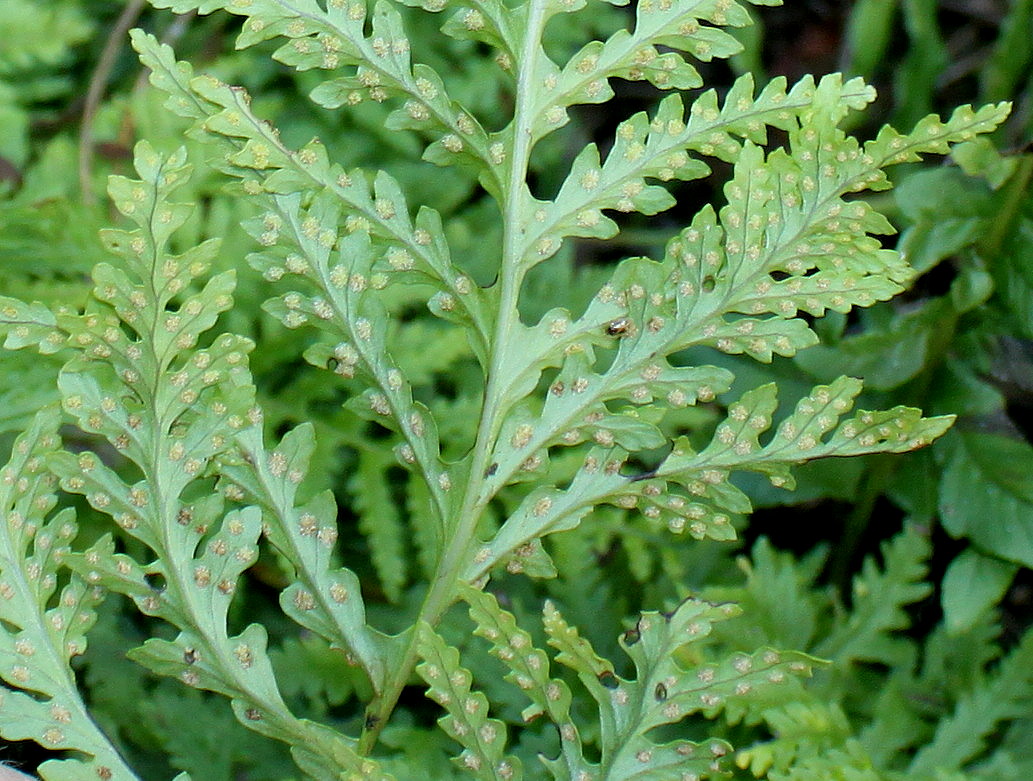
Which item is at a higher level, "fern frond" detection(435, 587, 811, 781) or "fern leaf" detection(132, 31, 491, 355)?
"fern leaf" detection(132, 31, 491, 355)

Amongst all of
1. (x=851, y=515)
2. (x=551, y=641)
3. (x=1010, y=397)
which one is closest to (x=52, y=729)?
(x=551, y=641)

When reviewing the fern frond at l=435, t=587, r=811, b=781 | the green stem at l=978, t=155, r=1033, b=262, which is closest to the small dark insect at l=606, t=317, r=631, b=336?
the fern frond at l=435, t=587, r=811, b=781

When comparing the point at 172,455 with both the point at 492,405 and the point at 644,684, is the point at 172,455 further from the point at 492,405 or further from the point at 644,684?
the point at 644,684

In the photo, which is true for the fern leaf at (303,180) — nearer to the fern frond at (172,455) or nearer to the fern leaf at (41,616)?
the fern frond at (172,455)

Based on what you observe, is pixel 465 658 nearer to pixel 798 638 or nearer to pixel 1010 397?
pixel 798 638

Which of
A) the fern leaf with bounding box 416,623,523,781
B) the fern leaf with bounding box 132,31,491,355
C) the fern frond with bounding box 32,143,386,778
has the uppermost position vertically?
the fern leaf with bounding box 132,31,491,355

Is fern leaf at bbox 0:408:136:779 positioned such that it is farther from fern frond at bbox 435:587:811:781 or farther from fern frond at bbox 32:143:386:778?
fern frond at bbox 435:587:811:781

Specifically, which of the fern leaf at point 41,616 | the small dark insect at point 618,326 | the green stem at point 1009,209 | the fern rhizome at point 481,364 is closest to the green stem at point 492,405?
the fern rhizome at point 481,364

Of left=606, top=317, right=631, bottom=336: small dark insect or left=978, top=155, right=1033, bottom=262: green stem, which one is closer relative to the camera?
left=606, top=317, right=631, bottom=336: small dark insect
